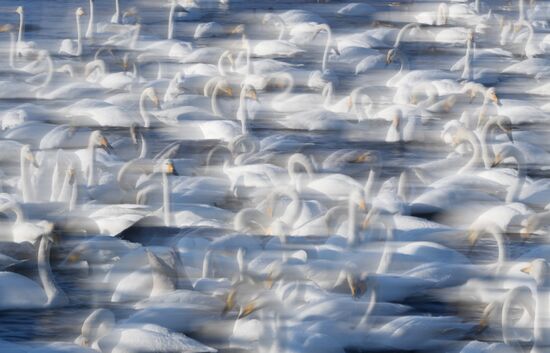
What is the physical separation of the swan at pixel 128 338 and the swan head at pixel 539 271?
2.48 ft

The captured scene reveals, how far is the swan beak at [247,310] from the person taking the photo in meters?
2.70

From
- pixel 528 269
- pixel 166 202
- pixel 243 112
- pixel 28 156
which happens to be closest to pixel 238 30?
pixel 243 112

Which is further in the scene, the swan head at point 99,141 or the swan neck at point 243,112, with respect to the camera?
the swan neck at point 243,112

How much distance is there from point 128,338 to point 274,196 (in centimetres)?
119

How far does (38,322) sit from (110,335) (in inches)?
23.4

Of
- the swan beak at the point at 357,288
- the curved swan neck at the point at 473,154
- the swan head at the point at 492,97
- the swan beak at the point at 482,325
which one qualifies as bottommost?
the swan head at the point at 492,97

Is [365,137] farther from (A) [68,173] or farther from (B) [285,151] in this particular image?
(A) [68,173]

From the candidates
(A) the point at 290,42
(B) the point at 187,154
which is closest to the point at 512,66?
(A) the point at 290,42

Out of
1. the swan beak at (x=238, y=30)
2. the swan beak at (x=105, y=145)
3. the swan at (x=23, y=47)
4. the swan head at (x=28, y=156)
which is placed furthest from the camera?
the swan beak at (x=238, y=30)

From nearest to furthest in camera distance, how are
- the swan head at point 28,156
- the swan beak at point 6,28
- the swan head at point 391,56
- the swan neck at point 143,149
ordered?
the swan head at point 28,156
the swan neck at point 143,149
the swan head at point 391,56
the swan beak at point 6,28

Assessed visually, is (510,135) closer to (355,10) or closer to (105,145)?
(105,145)

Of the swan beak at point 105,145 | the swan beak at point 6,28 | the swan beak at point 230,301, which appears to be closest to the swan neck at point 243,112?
the swan beak at point 105,145

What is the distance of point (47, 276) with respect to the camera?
3.34 meters

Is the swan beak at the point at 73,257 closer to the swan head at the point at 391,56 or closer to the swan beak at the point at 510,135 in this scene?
the swan beak at the point at 510,135
